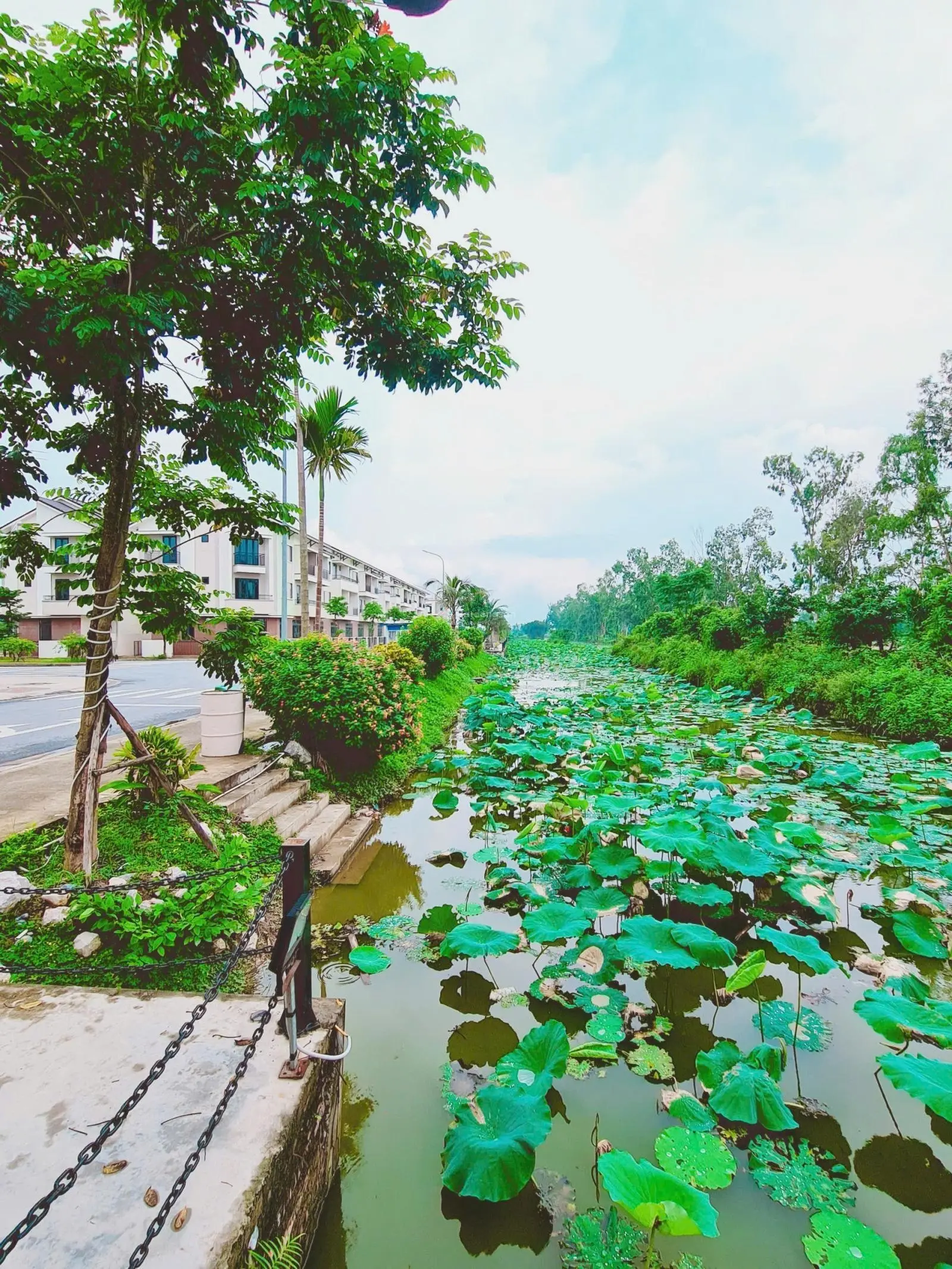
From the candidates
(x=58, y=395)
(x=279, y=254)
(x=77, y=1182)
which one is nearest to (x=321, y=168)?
(x=279, y=254)

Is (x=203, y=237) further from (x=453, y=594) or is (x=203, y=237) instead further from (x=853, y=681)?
(x=453, y=594)

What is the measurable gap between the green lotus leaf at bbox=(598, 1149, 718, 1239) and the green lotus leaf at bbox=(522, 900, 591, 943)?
1.36 meters

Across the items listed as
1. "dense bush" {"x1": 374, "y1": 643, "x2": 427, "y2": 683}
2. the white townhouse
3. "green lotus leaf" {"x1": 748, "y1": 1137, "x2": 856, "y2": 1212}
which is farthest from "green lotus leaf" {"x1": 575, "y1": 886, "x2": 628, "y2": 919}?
the white townhouse

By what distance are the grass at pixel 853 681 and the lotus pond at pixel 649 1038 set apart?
13.1ft

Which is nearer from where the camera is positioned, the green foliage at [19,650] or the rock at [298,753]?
the rock at [298,753]

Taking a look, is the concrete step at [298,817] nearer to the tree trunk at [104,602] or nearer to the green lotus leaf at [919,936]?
the tree trunk at [104,602]

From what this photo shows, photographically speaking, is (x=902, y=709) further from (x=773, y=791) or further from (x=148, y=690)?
(x=148, y=690)

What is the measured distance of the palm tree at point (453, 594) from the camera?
30.8 m

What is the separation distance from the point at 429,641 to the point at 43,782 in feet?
30.0

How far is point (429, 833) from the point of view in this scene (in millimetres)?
5789

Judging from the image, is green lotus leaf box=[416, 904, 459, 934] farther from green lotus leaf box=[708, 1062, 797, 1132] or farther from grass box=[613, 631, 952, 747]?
grass box=[613, 631, 952, 747]

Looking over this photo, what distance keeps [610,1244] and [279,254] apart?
14.6 ft

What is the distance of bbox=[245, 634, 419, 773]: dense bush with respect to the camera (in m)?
6.11

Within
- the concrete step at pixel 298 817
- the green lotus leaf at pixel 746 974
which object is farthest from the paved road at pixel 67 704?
the green lotus leaf at pixel 746 974
